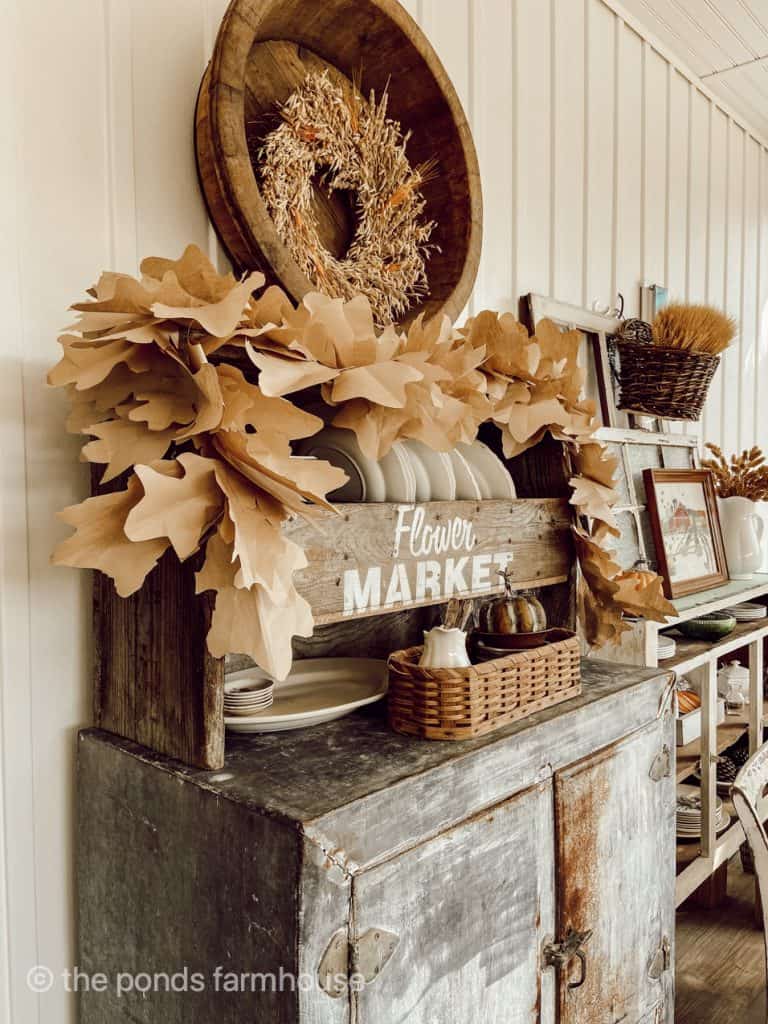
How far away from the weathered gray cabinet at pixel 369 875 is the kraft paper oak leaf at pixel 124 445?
363 millimetres

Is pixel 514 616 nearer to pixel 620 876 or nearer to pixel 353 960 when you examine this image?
pixel 620 876

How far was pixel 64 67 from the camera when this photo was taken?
3.63ft

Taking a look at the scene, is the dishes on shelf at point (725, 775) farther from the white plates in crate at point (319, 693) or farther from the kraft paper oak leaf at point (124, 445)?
the kraft paper oak leaf at point (124, 445)

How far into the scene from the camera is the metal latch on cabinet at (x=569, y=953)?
3.77 ft

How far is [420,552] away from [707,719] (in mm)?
1443

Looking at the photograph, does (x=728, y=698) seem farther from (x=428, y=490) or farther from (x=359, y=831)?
(x=359, y=831)

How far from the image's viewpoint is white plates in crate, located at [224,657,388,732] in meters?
1.07

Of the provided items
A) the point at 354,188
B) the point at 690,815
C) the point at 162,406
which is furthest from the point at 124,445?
the point at 690,815

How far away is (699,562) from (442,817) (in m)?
1.74

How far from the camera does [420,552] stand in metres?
1.11

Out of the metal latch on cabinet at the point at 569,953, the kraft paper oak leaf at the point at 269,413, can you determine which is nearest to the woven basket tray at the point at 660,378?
the metal latch on cabinet at the point at 569,953

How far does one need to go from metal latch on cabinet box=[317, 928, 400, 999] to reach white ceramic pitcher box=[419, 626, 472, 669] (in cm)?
35

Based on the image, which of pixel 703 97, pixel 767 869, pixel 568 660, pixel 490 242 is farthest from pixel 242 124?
pixel 703 97

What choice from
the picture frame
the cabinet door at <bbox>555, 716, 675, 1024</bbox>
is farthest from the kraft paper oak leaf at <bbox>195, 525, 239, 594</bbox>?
the picture frame
